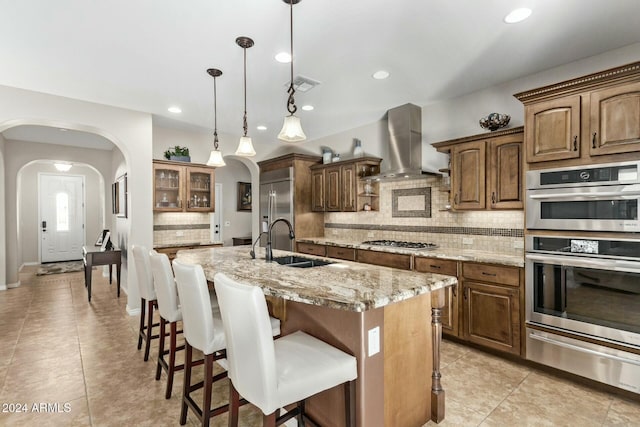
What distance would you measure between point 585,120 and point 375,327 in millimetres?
2308

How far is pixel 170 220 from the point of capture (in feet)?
17.2

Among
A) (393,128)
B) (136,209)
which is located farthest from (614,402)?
(136,209)

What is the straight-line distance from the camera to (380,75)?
10.8 feet

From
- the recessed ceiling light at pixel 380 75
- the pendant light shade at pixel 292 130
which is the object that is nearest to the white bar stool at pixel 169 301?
the pendant light shade at pixel 292 130

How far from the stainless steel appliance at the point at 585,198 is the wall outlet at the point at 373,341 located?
1911mm

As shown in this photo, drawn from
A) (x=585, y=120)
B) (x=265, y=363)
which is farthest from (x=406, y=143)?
(x=265, y=363)

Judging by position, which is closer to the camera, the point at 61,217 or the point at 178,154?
the point at 178,154

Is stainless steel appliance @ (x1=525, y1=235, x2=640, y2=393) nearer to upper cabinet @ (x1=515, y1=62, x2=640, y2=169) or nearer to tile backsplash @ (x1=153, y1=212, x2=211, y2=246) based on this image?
upper cabinet @ (x1=515, y1=62, x2=640, y2=169)

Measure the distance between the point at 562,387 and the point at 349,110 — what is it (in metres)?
3.68

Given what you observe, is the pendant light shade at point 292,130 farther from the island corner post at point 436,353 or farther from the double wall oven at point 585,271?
the double wall oven at point 585,271

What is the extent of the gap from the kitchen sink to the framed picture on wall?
18.4 ft

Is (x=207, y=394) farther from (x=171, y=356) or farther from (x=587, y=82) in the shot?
(x=587, y=82)

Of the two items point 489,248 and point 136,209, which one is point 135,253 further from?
point 489,248

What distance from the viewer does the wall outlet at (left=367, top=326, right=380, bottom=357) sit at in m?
1.62
